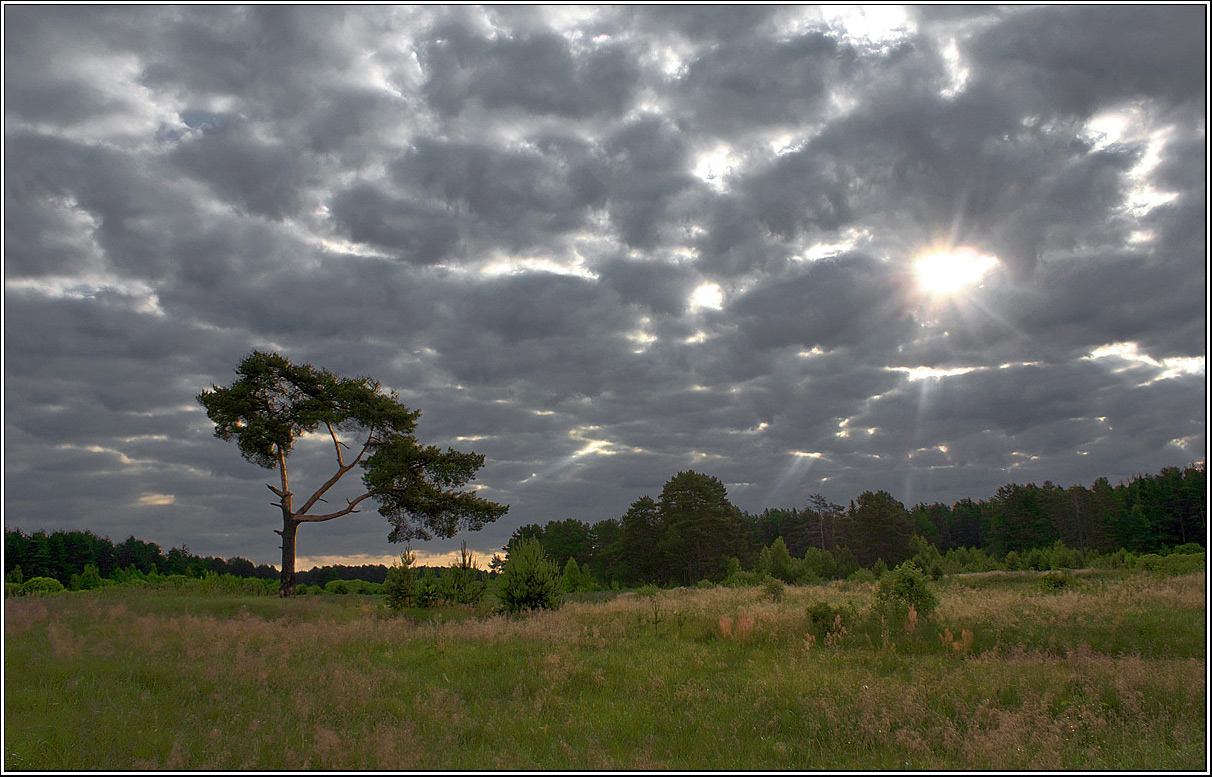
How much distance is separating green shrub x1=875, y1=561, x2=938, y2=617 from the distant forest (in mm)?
37958

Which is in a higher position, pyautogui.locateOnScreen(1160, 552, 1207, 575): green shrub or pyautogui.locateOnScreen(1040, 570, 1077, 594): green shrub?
pyautogui.locateOnScreen(1040, 570, 1077, 594): green shrub

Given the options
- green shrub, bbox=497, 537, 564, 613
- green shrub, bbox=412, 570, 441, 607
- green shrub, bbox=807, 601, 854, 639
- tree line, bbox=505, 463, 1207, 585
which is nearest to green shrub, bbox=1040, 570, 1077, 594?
green shrub, bbox=807, 601, 854, 639

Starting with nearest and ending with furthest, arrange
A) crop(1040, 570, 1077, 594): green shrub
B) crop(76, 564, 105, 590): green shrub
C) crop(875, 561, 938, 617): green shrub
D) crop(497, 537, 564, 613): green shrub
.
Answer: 1. crop(875, 561, 938, 617): green shrub
2. crop(497, 537, 564, 613): green shrub
3. crop(1040, 570, 1077, 594): green shrub
4. crop(76, 564, 105, 590): green shrub

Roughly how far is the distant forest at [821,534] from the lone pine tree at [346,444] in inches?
984

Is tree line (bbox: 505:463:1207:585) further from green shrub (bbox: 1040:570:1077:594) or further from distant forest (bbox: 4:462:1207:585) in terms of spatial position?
green shrub (bbox: 1040:570:1077:594)

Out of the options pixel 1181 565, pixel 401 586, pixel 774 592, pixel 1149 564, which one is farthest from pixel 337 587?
pixel 1149 564

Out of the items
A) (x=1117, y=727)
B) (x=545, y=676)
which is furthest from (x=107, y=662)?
(x=1117, y=727)

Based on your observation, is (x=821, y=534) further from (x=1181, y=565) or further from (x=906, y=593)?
(x=906, y=593)

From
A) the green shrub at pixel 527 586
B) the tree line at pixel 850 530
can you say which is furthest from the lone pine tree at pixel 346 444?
the tree line at pixel 850 530

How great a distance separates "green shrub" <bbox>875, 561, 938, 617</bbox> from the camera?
16859 millimetres

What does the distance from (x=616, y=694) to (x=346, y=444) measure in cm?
2588

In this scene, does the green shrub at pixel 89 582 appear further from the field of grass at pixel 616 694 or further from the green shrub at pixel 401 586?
the field of grass at pixel 616 694

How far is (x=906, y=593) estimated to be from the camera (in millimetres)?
17391

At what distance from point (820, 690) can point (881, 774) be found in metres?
3.61
